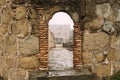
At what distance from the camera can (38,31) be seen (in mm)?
7086

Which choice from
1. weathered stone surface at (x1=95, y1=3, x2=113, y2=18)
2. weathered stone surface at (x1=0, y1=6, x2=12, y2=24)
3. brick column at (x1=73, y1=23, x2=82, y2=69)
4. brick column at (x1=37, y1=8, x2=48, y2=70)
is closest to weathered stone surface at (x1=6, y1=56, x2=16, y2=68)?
brick column at (x1=37, y1=8, x2=48, y2=70)

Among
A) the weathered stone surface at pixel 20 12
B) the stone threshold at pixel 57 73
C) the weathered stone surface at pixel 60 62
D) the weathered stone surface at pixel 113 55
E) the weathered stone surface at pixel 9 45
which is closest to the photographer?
the stone threshold at pixel 57 73

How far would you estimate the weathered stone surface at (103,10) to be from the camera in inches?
284

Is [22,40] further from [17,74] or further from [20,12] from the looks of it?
[17,74]

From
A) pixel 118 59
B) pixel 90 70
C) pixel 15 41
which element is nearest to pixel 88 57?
pixel 90 70

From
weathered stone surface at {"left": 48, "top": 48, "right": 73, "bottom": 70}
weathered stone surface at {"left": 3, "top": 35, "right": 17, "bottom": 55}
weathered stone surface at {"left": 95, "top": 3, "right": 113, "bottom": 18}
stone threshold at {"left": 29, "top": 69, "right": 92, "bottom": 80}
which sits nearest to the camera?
stone threshold at {"left": 29, "top": 69, "right": 92, "bottom": 80}

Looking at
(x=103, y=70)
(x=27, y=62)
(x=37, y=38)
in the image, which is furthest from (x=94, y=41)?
(x=27, y=62)

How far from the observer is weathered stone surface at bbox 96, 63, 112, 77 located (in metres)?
7.32

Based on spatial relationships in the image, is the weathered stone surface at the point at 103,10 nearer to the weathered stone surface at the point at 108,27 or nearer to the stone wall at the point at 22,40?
Answer: the weathered stone surface at the point at 108,27

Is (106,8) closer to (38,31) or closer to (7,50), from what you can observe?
(38,31)

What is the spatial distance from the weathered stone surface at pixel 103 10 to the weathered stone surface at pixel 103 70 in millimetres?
1280

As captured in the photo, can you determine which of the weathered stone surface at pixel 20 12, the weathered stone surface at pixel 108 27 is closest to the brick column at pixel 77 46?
the weathered stone surface at pixel 108 27

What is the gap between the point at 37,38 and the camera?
7078mm

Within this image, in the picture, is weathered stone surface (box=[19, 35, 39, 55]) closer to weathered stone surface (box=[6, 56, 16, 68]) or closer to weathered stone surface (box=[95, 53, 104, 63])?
weathered stone surface (box=[6, 56, 16, 68])
